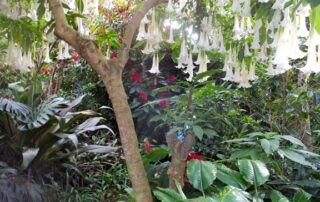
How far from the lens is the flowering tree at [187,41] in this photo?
139cm

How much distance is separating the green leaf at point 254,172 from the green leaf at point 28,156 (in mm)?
1601

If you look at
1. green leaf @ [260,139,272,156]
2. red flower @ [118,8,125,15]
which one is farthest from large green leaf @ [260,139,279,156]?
red flower @ [118,8,125,15]

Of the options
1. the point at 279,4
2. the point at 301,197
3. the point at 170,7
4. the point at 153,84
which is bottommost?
the point at 301,197

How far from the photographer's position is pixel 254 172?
182 centimetres

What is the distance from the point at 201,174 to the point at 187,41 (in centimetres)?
64

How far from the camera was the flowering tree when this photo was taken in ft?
4.57

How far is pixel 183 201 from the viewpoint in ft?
5.38

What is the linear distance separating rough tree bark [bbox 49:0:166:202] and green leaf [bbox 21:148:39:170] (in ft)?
4.41

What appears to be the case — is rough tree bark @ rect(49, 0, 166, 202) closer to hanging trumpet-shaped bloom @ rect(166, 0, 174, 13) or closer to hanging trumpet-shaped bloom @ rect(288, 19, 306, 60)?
hanging trumpet-shaped bloom @ rect(166, 0, 174, 13)

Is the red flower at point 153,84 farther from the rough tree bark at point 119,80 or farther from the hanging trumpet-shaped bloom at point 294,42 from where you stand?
the hanging trumpet-shaped bloom at point 294,42

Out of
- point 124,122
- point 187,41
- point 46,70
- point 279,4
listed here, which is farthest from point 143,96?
point 279,4

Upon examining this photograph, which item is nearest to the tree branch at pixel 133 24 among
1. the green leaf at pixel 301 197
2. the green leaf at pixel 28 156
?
the green leaf at pixel 301 197

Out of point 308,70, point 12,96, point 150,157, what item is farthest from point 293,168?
point 12,96

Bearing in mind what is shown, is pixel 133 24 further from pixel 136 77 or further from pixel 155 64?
pixel 136 77
